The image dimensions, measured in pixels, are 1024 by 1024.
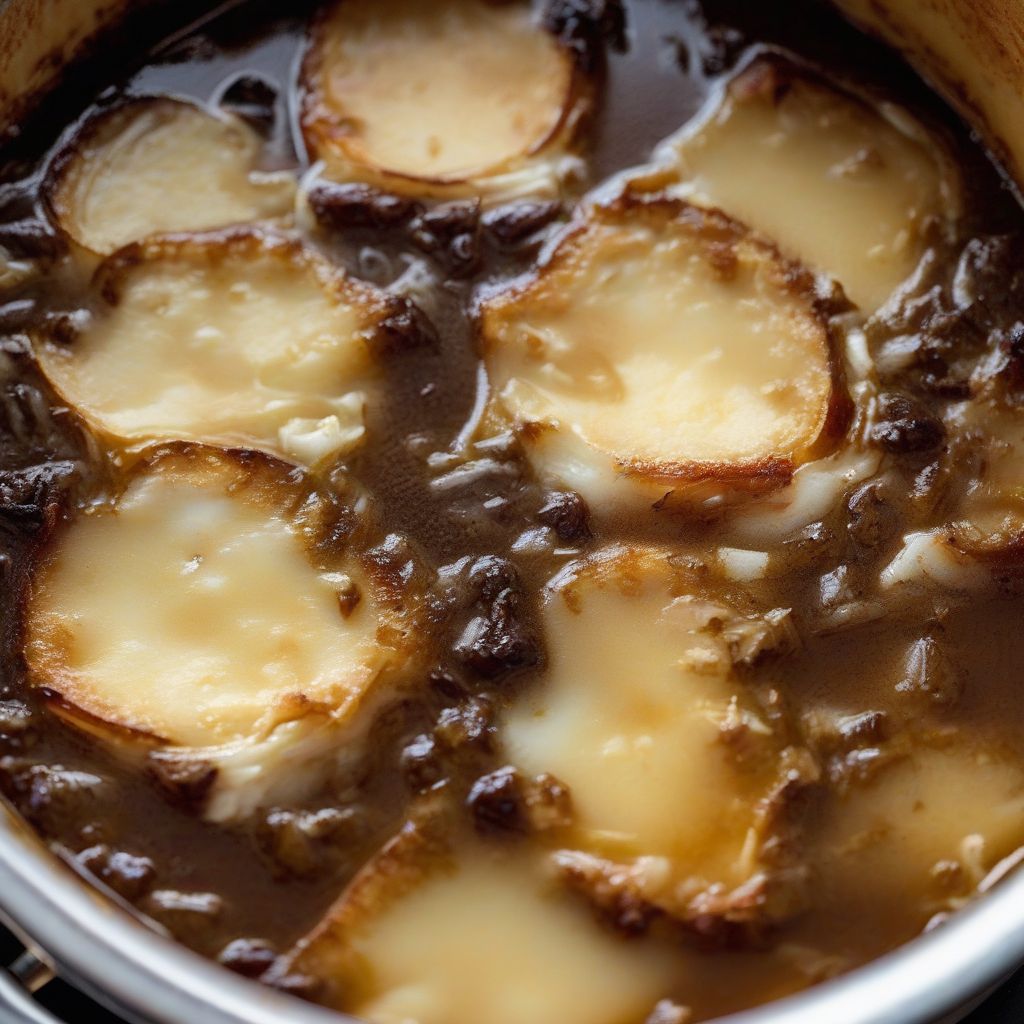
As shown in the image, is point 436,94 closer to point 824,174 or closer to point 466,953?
point 824,174

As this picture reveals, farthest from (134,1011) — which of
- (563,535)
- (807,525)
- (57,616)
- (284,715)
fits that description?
(807,525)

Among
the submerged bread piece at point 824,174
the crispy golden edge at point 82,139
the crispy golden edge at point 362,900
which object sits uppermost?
the submerged bread piece at point 824,174

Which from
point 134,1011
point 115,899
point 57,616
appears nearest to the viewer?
point 134,1011

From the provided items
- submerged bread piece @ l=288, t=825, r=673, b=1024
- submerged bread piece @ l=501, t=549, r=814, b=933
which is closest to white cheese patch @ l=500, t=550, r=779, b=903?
submerged bread piece @ l=501, t=549, r=814, b=933

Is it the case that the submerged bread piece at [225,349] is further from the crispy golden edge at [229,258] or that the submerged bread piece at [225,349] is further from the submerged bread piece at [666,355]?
the submerged bread piece at [666,355]

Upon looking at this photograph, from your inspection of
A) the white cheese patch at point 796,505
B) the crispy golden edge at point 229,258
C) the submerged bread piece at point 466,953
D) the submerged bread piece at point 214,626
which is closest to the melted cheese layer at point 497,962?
the submerged bread piece at point 466,953

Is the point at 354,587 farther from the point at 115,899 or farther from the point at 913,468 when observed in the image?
the point at 913,468
